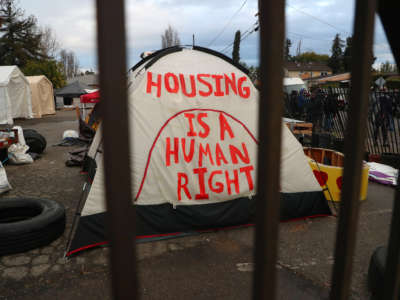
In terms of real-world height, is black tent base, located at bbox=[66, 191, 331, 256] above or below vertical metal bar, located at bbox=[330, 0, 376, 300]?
below

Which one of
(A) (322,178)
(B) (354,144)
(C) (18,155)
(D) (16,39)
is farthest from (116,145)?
(D) (16,39)

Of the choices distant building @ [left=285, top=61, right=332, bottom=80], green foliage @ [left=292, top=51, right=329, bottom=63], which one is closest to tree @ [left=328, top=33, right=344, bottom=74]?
distant building @ [left=285, top=61, right=332, bottom=80]

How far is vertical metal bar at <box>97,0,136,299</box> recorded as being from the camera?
473 millimetres

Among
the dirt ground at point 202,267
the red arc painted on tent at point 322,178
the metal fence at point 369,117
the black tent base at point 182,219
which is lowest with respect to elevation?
the dirt ground at point 202,267

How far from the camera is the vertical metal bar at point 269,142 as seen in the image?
564mm

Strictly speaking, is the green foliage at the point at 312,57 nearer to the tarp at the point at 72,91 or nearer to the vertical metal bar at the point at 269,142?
the tarp at the point at 72,91

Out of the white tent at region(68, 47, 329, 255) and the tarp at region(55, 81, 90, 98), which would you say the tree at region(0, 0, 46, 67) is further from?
the white tent at region(68, 47, 329, 255)

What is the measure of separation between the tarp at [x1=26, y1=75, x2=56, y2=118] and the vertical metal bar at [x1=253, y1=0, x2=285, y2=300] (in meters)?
23.6

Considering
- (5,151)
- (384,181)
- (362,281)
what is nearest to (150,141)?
(362,281)

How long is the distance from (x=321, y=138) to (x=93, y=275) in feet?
20.4

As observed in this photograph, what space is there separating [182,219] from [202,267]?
0.73 meters

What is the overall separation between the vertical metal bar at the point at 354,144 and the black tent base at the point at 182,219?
291cm

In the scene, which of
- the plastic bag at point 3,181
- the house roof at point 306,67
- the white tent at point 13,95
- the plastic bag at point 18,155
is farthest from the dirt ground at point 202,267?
the house roof at point 306,67

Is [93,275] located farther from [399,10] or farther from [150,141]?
[399,10]
